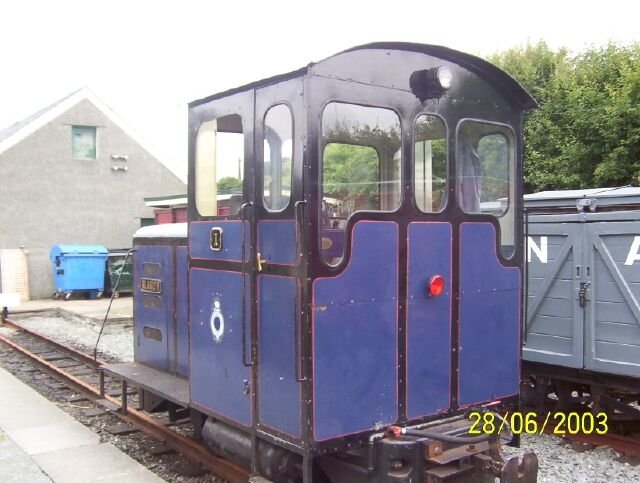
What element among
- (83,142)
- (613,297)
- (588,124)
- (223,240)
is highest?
(83,142)

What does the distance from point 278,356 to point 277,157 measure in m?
1.15

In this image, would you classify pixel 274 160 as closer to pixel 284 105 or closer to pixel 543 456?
pixel 284 105

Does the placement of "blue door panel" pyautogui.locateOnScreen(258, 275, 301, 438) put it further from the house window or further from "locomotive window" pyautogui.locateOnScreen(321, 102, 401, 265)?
the house window

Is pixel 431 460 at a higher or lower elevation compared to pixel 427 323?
lower

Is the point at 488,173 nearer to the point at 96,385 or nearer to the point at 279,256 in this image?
the point at 279,256

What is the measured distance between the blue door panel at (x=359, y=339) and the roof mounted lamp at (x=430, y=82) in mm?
854

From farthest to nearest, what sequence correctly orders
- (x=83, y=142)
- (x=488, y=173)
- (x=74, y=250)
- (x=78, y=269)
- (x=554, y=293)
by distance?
(x=83, y=142), (x=74, y=250), (x=78, y=269), (x=554, y=293), (x=488, y=173)

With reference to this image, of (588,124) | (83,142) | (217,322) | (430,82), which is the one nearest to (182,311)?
(217,322)

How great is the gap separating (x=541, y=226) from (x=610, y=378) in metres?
1.52

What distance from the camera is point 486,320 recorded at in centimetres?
420

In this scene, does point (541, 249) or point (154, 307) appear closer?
point (154, 307)

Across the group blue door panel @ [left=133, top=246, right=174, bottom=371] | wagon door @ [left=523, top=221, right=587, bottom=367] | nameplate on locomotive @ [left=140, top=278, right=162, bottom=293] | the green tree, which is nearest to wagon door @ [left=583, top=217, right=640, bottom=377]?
wagon door @ [left=523, top=221, right=587, bottom=367]

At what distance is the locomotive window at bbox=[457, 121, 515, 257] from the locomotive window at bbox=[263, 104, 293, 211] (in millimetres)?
1158

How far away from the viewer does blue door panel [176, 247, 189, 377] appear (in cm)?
531
